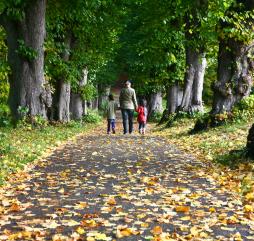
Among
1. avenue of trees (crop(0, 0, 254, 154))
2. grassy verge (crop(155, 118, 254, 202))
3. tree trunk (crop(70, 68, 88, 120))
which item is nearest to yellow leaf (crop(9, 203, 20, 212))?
grassy verge (crop(155, 118, 254, 202))

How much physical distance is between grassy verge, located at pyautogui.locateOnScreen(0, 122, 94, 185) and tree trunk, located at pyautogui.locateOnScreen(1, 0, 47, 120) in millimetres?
1375

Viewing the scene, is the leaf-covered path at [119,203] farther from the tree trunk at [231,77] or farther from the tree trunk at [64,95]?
the tree trunk at [64,95]

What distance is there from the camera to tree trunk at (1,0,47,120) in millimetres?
16484

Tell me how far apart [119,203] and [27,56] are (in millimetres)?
11249

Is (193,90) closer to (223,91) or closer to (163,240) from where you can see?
(223,91)

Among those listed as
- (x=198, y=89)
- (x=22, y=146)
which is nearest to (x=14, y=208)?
(x=22, y=146)

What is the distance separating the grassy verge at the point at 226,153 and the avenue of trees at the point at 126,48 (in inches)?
29.6

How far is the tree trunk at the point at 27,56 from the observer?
16.5m

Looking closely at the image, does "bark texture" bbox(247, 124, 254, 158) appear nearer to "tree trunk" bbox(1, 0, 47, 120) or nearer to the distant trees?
the distant trees

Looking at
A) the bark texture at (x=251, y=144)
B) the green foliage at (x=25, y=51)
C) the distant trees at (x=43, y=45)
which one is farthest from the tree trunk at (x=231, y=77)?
the bark texture at (x=251, y=144)

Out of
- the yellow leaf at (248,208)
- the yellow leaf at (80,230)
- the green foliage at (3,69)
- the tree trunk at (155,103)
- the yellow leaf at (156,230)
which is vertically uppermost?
the green foliage at (3,69)

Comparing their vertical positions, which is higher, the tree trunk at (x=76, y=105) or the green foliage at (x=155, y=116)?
the tree trunk at (x=76, y=105)

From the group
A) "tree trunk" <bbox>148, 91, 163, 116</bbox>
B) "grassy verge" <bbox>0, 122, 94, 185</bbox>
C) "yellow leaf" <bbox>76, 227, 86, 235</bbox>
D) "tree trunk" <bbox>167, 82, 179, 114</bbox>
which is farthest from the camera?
"tree trunk" <bbox>148, 91, 163, 116</bbox>

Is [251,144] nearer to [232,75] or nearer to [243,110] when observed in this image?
[243,110]
